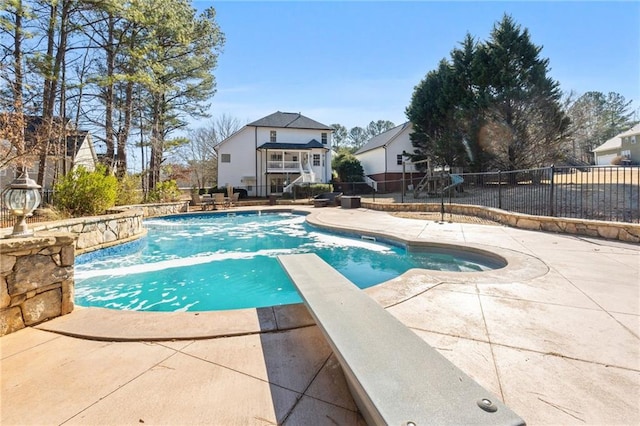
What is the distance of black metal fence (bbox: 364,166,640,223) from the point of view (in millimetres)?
8016

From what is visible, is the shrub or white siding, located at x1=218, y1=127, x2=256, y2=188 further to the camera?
white siding, located at x1=218, y1=127, x2=256, y2=188

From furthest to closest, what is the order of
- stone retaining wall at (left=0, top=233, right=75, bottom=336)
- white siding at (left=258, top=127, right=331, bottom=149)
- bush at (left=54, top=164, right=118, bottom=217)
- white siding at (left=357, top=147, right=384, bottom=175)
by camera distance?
white siding at (left=357, top=147, right=384, bottom=175) < white siding at (left=258, top=127, right=331, bottom=149) < bush at (left=54, top=164, right=118, bottom=217) < stone retaining wall at (left=0, top=233, right=75, bottom=336)

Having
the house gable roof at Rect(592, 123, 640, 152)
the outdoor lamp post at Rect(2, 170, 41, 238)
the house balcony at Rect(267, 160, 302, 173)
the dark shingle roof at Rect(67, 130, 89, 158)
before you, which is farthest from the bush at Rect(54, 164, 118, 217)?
the house gable roof at Rect(592, 123, 640, 152)

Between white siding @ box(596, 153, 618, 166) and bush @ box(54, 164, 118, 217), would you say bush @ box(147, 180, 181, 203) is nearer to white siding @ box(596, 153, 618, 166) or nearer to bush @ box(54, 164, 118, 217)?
bush @ box(54, 164, 118, 217)

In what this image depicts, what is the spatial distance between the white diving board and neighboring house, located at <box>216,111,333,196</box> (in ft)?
76.9

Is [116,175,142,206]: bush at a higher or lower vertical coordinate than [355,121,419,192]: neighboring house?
lower

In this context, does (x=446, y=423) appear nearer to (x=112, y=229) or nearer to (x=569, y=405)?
Answer: (x=569, y=405)

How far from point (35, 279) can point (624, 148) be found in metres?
45.2

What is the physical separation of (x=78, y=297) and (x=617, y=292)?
726 centimetres

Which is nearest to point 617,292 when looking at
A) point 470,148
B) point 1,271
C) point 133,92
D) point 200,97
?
point 1,271

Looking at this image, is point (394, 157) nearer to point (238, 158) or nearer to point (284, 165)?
point (284, 165)

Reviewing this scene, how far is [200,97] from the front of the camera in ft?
72.3

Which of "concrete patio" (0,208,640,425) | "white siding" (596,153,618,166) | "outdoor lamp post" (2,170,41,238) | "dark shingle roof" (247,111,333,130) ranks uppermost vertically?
"dark shingle roof" (247,111,333,130)

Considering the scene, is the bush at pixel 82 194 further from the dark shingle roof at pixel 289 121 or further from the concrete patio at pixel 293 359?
the dark shingle roof at pixel 289 121
